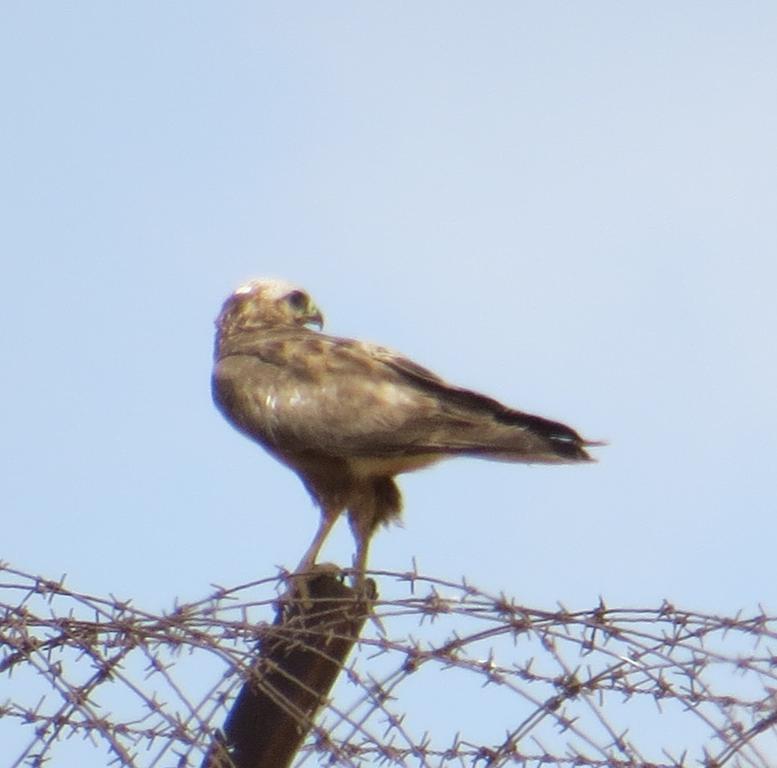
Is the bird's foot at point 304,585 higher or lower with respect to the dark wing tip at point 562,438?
lower

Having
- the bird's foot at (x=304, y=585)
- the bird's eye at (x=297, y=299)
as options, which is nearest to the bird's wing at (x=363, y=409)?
the bird's eye at (x=297, y=299)

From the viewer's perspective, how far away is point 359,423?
25.4 feet

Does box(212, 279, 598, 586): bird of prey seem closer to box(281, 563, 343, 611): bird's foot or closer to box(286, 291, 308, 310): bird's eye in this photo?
box(286, 291, 308, 310): bird's eye

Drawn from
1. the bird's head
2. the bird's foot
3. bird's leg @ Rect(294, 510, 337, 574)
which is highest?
the bird's head

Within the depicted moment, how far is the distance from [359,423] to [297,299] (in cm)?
186

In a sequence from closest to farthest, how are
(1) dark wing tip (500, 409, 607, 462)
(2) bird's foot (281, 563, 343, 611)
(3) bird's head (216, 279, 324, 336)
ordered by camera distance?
(2) bird's foot (281, 563, 343, 611)
(1) dark wing tip (500, 409, 607, 462)
(3) bird's head (216, 279, 324, 336)

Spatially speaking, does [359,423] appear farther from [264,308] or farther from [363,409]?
[264,308]

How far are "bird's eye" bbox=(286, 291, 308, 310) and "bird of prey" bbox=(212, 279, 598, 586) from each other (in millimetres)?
905

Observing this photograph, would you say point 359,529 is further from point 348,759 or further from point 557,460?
point 348,759

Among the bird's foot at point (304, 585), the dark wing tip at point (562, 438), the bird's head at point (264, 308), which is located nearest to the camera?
the bird's foot at point (304, 585)

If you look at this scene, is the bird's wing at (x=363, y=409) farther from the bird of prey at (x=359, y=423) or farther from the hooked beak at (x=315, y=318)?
the hooked beak at (x=315, y=318)

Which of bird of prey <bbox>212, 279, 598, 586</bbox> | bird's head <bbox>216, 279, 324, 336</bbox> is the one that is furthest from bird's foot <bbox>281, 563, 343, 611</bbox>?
bird's head <bbox>216, 279, 324, 336</bbox>

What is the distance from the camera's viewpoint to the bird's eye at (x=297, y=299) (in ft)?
30.9

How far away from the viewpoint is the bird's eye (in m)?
9.43
